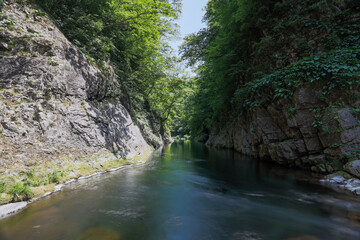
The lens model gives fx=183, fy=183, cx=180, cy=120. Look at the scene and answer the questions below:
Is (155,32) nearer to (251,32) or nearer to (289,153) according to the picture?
(251,32)

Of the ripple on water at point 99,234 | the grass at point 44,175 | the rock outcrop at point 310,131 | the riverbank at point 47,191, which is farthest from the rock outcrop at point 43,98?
the rock outcrop at point 310,131

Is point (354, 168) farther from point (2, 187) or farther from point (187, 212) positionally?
point (2, 187)

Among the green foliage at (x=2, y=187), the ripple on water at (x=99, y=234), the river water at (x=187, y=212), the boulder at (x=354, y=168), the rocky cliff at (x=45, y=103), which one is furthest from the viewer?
the boulder at (x=354, y=168)

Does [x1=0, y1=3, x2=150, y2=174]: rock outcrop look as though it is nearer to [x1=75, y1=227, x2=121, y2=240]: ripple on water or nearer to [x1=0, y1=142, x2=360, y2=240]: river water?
[x1=0, y1=142, x2=360, y2=240]: river water

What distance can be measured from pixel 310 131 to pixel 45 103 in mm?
10370

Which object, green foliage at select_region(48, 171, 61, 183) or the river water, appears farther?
green foliage at select_region(48, 171, 61, 183)

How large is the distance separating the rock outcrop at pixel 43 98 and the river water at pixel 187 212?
5.17ft

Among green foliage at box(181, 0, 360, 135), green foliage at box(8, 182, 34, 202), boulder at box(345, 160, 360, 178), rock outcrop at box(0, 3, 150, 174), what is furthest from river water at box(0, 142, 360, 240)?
green foliage at box(181, 0, 360, 135)

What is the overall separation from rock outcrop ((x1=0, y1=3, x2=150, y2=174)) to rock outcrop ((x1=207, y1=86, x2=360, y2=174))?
803cm

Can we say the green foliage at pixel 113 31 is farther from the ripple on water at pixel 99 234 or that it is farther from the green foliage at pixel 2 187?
the ripple on water at pixel 99 234

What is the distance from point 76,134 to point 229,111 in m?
13.4

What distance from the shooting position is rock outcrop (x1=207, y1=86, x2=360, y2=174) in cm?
655

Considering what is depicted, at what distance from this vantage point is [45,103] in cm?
633

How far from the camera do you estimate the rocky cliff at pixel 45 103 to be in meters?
5.19
